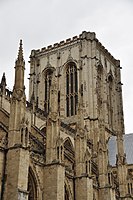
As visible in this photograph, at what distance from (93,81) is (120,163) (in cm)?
1519

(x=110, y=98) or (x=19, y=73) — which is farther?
(x=110, y=98)

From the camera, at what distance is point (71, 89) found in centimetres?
5244

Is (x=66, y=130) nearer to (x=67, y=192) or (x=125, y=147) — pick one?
(x=125, y=147)

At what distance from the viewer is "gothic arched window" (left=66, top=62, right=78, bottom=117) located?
50.9 metres

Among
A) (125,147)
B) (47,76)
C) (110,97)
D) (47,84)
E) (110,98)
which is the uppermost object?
(47,76)

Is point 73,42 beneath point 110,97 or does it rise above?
above

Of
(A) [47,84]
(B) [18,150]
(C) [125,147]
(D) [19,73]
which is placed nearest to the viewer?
(B) [18,150]

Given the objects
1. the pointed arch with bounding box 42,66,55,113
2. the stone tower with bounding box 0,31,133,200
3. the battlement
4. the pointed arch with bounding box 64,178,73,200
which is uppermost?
the battlement

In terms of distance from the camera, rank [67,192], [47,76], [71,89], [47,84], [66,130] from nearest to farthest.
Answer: [67,192] → [66,130] → [71,89] → [47,84] → [47,76]

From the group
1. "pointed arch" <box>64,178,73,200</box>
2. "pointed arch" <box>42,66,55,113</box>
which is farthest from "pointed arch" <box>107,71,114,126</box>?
"pointed arch" <box>64,178,73,200</box>

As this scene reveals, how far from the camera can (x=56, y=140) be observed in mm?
25750

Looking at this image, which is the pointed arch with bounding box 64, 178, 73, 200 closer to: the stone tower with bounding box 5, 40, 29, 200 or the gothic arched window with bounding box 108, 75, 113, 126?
the stone tower with bounding box 5, 40, 29, 200

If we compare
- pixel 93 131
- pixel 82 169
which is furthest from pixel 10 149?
pixel 93 131

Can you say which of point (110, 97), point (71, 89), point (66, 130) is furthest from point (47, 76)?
point (66, 130)
